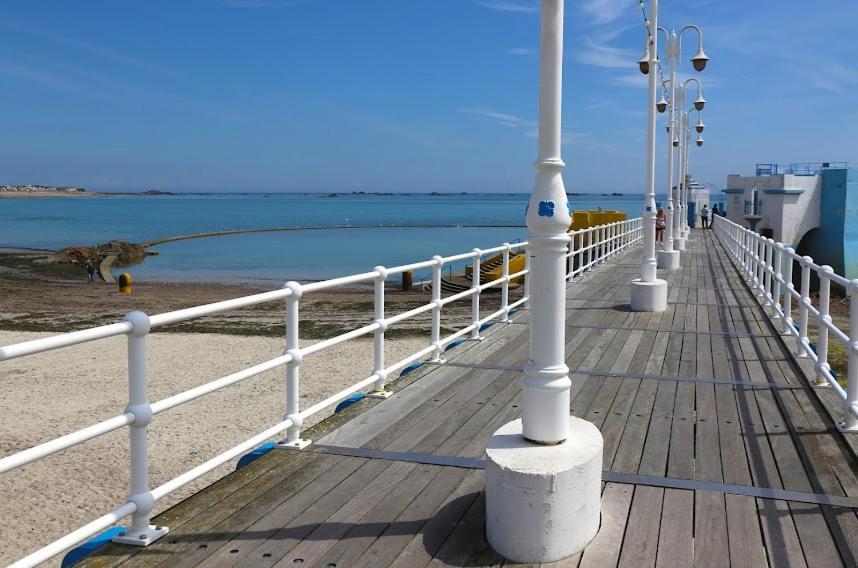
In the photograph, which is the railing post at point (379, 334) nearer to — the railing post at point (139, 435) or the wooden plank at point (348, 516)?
the wooden plank at point (348, 516)

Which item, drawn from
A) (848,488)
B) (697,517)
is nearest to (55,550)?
(697,517)

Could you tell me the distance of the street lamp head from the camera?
16609 millimetres

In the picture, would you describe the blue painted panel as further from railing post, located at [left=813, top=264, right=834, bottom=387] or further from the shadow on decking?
the shadow on decking

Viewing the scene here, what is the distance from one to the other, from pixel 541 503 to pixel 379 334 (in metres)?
3.23

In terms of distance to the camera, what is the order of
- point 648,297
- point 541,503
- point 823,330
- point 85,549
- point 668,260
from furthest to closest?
point 668,260 < point 648,297 < point 823,330 < point 85,549 < point 541,503

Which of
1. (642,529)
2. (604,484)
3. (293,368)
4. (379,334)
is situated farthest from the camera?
(379,334)

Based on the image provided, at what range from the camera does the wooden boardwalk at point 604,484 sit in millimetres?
3715

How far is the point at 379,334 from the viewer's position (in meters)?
6.63

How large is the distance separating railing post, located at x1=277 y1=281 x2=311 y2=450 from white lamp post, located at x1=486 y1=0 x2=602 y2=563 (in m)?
1.65

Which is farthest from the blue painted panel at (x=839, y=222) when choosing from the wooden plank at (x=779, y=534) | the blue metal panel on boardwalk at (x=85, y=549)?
the blue metal panel on boardwalk at (x=85, y=549)

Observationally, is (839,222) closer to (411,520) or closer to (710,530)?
(710,530)

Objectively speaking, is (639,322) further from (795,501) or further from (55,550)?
(55,550)

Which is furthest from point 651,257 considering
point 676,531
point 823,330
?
point 676,531

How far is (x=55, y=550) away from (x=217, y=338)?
1969 centimetres
